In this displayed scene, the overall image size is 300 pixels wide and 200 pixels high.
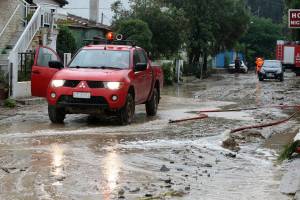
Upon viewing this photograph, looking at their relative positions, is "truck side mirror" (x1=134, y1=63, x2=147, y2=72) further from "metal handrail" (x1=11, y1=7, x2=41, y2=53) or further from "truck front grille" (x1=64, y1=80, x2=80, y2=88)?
"metal handrail" (x1=11, y1=7, x2=41, y2=53)

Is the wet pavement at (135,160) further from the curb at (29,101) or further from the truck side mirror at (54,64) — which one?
the curb at (29,101)

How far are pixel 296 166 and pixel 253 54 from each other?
267ft

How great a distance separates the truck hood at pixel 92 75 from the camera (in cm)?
1310

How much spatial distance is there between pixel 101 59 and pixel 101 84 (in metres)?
1.37

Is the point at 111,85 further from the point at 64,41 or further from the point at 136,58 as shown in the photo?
the point at 64,41

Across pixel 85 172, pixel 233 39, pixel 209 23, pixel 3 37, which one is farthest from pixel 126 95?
pixel 233 39

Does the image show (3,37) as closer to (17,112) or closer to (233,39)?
(17,112)

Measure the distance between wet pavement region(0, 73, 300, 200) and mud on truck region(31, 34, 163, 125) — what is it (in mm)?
398

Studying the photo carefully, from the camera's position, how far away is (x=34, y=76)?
621 inches

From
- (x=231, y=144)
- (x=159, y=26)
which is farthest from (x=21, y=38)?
(x=159, y=26)

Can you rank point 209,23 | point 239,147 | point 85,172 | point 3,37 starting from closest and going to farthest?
1. point 85,172
2. point 239,147
3. point 3,37
4. point 209,23

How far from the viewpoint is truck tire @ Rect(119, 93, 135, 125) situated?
13320mm

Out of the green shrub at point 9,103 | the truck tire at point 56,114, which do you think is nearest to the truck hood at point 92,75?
the truck tire at point 56,114

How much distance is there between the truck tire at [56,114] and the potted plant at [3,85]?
4.65 m
